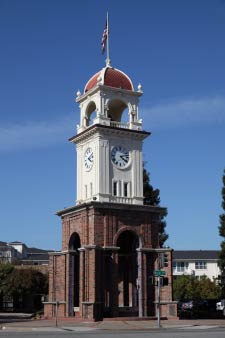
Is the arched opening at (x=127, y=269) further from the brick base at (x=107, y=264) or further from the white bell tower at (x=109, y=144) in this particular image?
the white bell tower at (x=109, y=144)

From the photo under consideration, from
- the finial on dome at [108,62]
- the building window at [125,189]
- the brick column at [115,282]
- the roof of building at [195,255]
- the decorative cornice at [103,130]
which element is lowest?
the brick column at [115,282]

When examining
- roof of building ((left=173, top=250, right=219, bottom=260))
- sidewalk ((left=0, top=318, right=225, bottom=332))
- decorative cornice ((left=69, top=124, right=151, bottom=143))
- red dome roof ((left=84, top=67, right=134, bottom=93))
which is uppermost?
red dome roof ((left=84, top=67, right=134, bottom=93))

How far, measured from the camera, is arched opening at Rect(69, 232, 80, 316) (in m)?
53.8

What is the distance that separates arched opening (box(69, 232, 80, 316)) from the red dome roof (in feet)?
48.3

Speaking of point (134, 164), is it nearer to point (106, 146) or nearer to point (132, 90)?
point (106, 146)

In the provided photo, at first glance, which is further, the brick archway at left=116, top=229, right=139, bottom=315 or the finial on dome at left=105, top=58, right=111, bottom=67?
the finial on dome at left=105, top=58, right=111, bottom=67

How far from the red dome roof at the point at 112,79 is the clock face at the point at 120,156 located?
632 cm

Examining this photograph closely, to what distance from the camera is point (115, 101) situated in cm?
5781

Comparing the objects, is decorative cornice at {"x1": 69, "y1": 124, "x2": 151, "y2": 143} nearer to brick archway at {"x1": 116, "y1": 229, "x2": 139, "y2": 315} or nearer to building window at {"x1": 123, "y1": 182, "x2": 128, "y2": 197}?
building window at {"x1": 123, "y1": 182, "x2": 128, "y2": 197}

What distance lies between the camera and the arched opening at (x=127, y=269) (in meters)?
54.4

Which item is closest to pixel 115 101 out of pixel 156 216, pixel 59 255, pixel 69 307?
pixel 156 216

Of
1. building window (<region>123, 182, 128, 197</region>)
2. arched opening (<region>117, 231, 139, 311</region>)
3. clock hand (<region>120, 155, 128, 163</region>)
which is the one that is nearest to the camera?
arched opening (<region>117, 231, 139, 311</region>)

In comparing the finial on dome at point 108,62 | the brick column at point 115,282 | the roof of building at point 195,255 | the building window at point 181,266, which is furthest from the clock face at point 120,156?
the roof of building at point 195,255

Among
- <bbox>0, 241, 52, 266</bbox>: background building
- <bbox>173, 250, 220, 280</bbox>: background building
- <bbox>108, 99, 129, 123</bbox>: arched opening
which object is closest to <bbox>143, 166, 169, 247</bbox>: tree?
<bbox>108, 99, 129, 123</bbox>: arched opening
